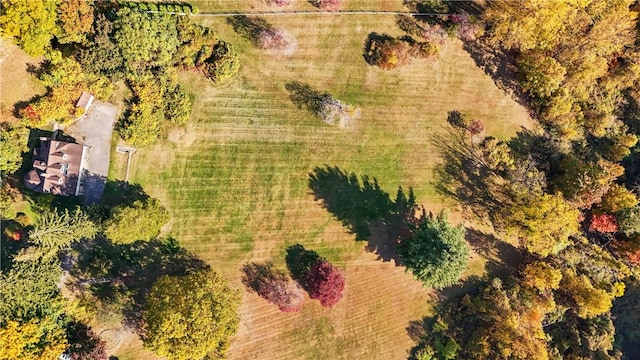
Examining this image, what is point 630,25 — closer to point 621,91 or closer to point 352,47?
point 621,91

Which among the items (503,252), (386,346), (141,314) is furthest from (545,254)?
(141,314)

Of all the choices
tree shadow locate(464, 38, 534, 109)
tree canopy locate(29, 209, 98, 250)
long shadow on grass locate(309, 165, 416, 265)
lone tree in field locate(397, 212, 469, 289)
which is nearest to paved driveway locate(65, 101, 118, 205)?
tree canopy locate(29, 209, 98, 250)

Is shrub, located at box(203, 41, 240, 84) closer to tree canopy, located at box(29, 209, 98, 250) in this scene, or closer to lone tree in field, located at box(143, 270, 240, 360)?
tree canopy, located at box(29, 209, 98, 250)

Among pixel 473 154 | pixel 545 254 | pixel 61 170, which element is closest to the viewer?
pixel 61 170

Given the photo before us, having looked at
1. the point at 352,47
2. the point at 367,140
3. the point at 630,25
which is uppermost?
the point at 630,25

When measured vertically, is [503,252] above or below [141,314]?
above

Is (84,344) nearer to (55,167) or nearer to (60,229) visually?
(60,229)
